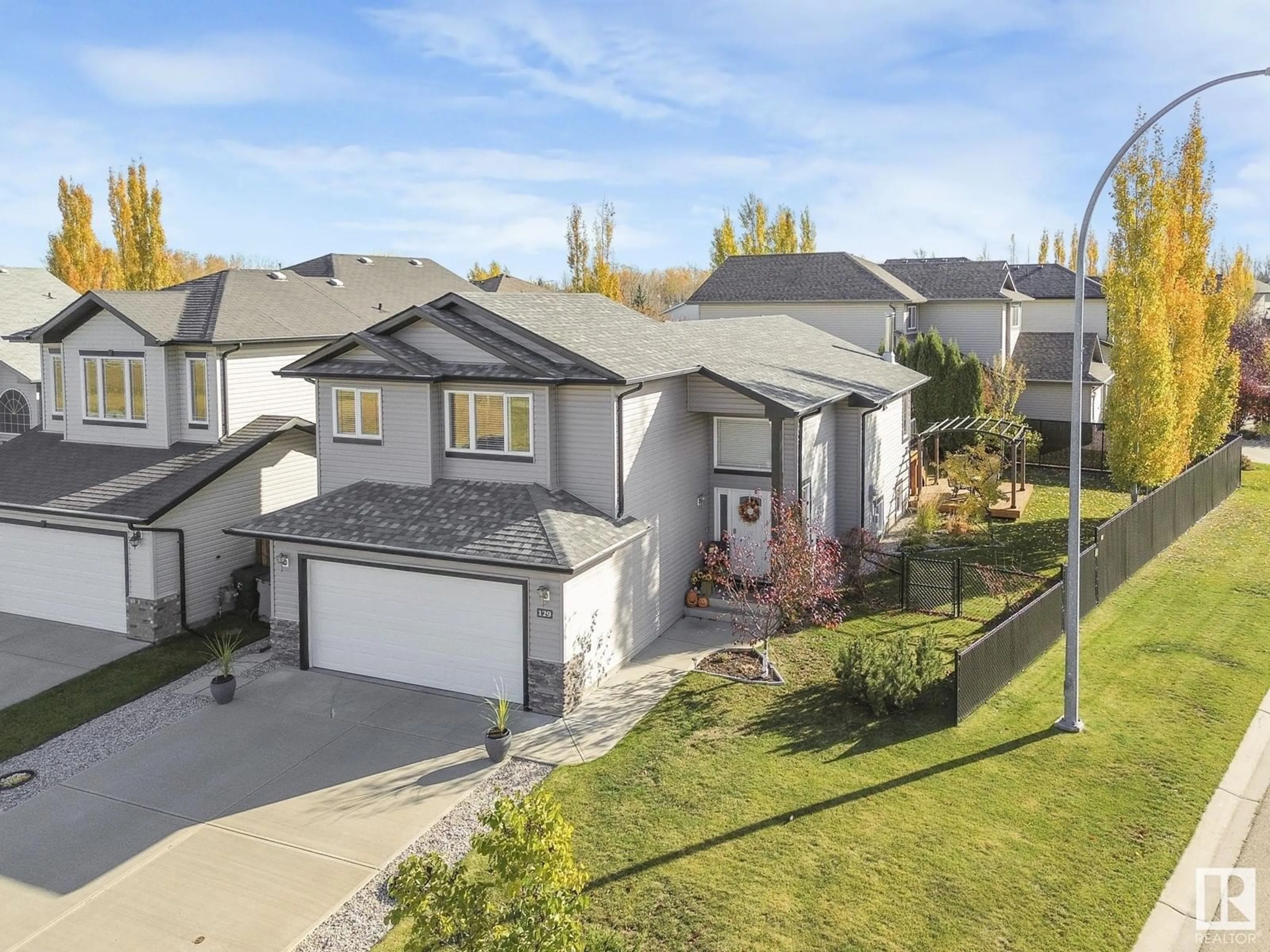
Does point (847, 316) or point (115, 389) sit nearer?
point (115, 389)

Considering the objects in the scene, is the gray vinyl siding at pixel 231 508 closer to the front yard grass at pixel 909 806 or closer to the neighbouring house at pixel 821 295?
the front yard grass at pixel 909 806

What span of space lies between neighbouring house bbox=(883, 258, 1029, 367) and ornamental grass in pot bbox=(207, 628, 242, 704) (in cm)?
3341

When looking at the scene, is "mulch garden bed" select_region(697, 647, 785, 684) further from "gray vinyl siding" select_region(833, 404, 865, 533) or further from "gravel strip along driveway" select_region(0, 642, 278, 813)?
"gravel strip along driveway" select_region(0, 642, 278, 813)

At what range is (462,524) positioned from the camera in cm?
1658

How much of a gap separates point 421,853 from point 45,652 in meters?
11.5

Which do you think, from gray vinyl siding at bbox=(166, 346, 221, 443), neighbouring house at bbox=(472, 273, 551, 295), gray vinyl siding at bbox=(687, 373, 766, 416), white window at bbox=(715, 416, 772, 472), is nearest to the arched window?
gray vinyl siding at bbox=(166, 346, 221, 443)

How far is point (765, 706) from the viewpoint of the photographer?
15.7 m

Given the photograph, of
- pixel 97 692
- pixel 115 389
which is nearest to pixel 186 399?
pixel 115 389

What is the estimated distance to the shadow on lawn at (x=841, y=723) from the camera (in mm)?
14305

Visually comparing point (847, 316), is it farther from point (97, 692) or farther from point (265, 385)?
point (97, 692)

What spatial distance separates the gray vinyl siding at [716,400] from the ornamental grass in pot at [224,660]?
1017cm

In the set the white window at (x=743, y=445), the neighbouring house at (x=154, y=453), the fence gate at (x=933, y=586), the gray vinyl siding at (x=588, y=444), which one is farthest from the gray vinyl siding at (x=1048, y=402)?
the neighbouring house at (x=154, y=453)

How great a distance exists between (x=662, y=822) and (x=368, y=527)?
7.80 metres

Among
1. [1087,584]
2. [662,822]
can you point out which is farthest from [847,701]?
[1087,584]
